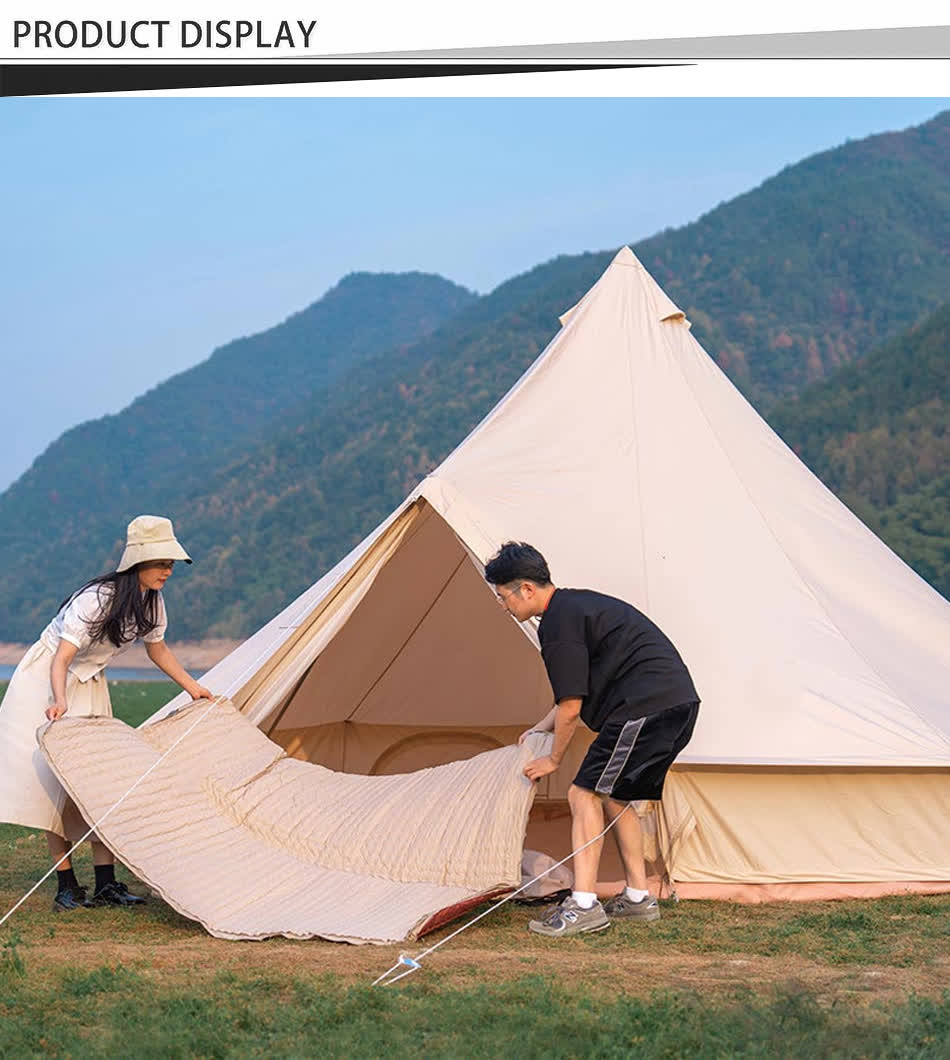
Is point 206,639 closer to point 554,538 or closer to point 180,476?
point 180,476

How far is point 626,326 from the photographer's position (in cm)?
695

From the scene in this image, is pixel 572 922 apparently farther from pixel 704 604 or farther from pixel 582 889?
pixel 704 604

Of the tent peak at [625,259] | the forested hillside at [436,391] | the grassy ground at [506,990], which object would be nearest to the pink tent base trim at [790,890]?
the grassy ground at [506,990]

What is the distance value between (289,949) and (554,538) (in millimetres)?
2192

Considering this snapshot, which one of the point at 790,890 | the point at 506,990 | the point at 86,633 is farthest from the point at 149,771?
the point at 790,890

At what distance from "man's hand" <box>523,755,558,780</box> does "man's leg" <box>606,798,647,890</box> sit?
0.84 ft

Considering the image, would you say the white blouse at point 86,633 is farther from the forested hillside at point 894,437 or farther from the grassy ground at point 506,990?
the forested hillside at point 894,437

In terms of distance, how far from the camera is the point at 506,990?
12.5 ft

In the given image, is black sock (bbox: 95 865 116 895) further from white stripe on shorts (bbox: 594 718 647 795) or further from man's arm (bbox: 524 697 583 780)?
white stripe on shorts (bbox: 594 718 647 795)

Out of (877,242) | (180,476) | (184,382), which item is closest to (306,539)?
(180,476)

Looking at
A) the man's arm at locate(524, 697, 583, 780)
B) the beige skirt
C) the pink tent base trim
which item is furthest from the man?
the beige skirt

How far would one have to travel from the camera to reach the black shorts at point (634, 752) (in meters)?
4.90

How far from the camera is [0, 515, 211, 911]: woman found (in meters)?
5.28

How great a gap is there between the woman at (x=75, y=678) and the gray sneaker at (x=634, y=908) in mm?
1720
